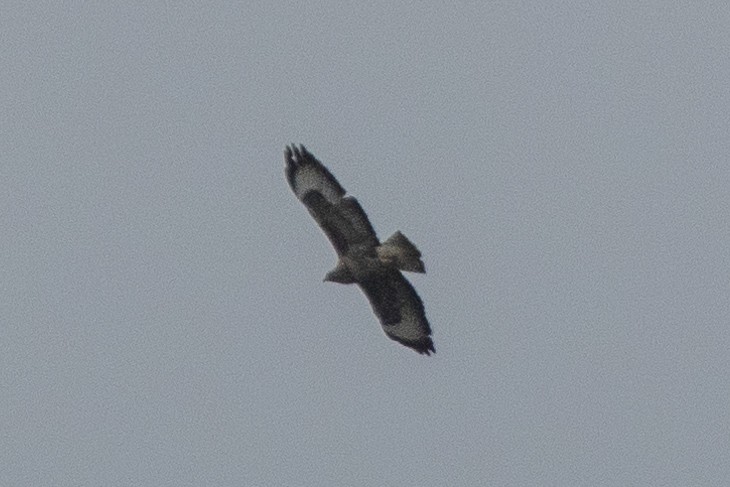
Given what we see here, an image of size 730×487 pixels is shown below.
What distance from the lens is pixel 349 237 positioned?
2353cm

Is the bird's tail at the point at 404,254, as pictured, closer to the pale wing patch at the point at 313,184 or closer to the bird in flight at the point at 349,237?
the bird in flight at the point at 349,237

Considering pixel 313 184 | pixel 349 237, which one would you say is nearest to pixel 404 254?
pixel 349 237

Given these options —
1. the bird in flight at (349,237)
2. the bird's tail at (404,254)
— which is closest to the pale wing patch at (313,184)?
the bird in flight at (349,237)

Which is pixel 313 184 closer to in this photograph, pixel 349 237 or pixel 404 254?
pixel 349 237

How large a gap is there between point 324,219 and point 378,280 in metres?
0.88

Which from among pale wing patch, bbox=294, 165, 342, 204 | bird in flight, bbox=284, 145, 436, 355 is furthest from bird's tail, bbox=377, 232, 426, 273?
pale wing patch, bbox=294, 165, 342, 204

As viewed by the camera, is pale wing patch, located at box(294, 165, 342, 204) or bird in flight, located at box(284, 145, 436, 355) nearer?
bird in flight, located at box(284, 145, 436, 355)

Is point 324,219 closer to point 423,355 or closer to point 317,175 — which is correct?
point 317,175

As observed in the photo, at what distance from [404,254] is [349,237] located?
78 cm

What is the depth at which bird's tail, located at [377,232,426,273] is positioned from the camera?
2298 cm

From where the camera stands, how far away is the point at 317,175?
23.5m

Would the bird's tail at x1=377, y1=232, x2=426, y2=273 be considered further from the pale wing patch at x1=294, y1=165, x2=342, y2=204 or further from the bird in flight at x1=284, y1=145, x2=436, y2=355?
the pale wing patch at x1=294, y1=165, x2=342, y2=204

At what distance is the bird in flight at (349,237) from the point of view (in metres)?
23.2

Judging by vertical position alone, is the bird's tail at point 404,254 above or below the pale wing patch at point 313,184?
below
